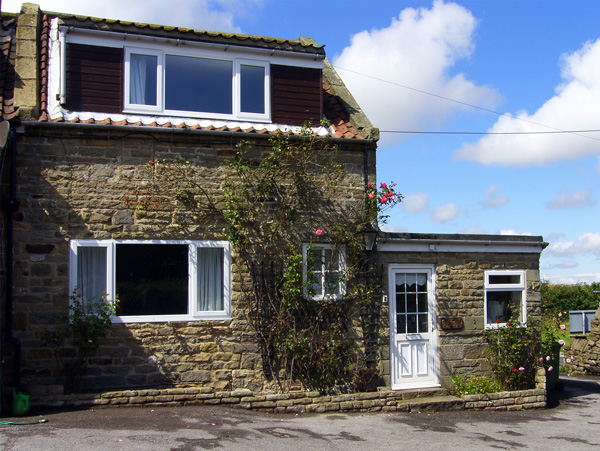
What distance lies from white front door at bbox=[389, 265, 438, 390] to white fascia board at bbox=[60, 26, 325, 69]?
4367mm

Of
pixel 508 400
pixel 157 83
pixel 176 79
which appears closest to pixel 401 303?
pixel 508 400

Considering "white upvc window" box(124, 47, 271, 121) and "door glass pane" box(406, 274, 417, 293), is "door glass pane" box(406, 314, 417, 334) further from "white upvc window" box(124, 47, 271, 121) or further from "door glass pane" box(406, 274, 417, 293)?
"white upvc window" box(124, 47, 271, 121)

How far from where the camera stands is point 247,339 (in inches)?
422

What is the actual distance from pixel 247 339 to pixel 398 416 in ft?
9.25

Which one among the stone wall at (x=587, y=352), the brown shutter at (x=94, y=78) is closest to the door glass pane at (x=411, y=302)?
the brown shutter at (x=94, y=78)

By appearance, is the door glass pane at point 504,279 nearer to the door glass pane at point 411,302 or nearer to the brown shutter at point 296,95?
the door glass pane at point 411,302

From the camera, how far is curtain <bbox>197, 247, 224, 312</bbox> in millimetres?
10672

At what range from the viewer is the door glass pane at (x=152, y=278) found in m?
10.2

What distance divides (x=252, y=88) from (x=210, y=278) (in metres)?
3.72

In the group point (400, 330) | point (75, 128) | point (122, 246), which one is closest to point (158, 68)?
point (75, 128)

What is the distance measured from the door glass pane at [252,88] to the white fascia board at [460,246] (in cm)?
348

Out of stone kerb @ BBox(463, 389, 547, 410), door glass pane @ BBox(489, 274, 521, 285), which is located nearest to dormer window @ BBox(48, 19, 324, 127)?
door glass pane @ BBox(489, 274, 521, 285)

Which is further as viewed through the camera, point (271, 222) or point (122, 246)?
point (271, 222)

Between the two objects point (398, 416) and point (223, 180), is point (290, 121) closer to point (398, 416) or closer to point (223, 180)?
point (223, 180)
